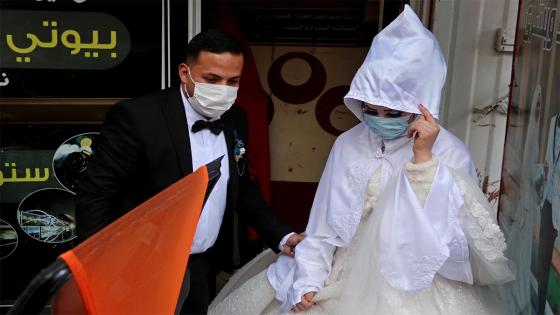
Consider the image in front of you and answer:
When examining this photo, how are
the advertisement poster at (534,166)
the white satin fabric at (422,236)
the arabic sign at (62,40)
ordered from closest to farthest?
the advertisement poster at (534,166) < the white satin fabric at (422,236) < the arabic sign at (62,40)

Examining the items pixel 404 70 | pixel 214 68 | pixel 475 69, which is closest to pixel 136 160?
pixel 214 68

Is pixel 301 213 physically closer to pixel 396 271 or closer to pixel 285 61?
pixel 285 61

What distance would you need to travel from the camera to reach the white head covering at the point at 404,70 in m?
2.39

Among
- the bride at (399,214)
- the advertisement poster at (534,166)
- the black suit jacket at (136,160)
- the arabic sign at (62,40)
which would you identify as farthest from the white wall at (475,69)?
the arabic sign at (62,40)

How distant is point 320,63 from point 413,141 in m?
2.40

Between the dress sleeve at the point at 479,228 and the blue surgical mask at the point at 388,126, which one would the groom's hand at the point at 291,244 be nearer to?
the blue surgical mask at the point at 388,126

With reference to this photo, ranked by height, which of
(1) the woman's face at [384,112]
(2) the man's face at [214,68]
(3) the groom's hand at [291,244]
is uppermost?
(2) the man's face at [214,68]

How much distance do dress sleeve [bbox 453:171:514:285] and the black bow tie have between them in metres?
0.96

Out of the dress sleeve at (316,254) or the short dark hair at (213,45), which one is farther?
the short dark hair at (213,45)

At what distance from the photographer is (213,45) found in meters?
2.68

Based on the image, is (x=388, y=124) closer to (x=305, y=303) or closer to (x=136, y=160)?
(x=305, y=303)

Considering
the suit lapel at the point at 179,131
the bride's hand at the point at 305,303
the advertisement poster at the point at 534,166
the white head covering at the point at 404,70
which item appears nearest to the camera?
the advertisement poster at the point at 534,166

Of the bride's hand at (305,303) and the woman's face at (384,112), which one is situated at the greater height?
the woman's face at (384,112)

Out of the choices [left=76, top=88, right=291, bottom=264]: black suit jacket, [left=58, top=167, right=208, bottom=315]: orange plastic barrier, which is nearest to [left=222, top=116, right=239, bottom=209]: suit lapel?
[left=76, top=88, right=291, bottom=264]: black suit jacket
